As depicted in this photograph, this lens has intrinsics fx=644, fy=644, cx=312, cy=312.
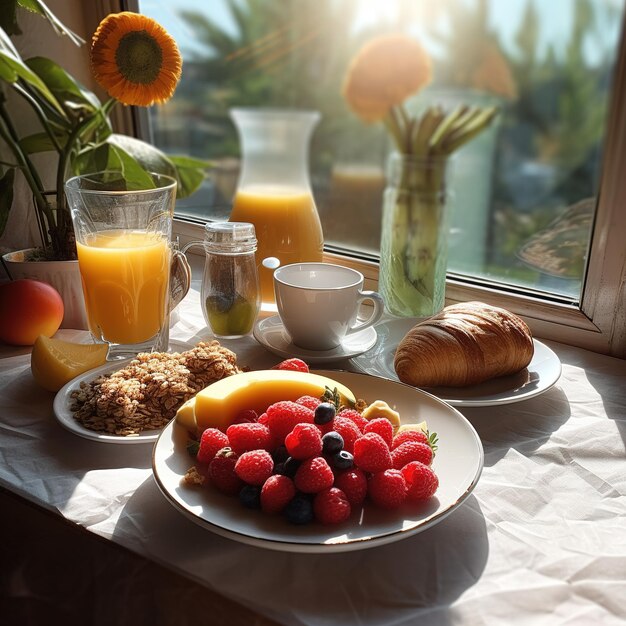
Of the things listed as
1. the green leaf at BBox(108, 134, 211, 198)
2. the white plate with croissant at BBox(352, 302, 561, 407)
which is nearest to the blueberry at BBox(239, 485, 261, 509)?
the white plate with croissant at BBox(352, 302, 561, 407)

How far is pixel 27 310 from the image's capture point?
908 mm

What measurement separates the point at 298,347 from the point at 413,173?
301mm

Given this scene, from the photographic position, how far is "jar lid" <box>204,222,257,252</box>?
0.93 metres

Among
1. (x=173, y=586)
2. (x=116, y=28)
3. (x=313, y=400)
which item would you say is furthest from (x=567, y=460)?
(x=116, y=28)

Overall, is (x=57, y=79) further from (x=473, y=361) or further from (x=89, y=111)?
(x=473, y=361)

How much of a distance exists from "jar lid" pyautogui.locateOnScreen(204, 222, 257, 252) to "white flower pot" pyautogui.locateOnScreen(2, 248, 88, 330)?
0.22 meters

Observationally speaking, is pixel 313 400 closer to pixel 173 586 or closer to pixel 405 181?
pixel 173 586

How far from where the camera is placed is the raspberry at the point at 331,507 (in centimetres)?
52

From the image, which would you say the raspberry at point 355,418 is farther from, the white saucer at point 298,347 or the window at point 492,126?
the window at point 492,126

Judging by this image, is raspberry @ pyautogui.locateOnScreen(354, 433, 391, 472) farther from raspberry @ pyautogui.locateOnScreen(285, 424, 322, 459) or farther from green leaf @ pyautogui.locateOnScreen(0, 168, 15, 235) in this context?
green leaf @ pyautogui.locateOnScreen(0, 168, 15, 235)

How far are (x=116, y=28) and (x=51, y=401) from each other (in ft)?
1.67

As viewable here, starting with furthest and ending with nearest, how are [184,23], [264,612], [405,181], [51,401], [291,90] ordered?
[184,23] → [291,90] → [405,181] → [51,401] → [264,612]

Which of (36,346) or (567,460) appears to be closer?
(567,460)

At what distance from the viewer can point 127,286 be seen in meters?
0.86
